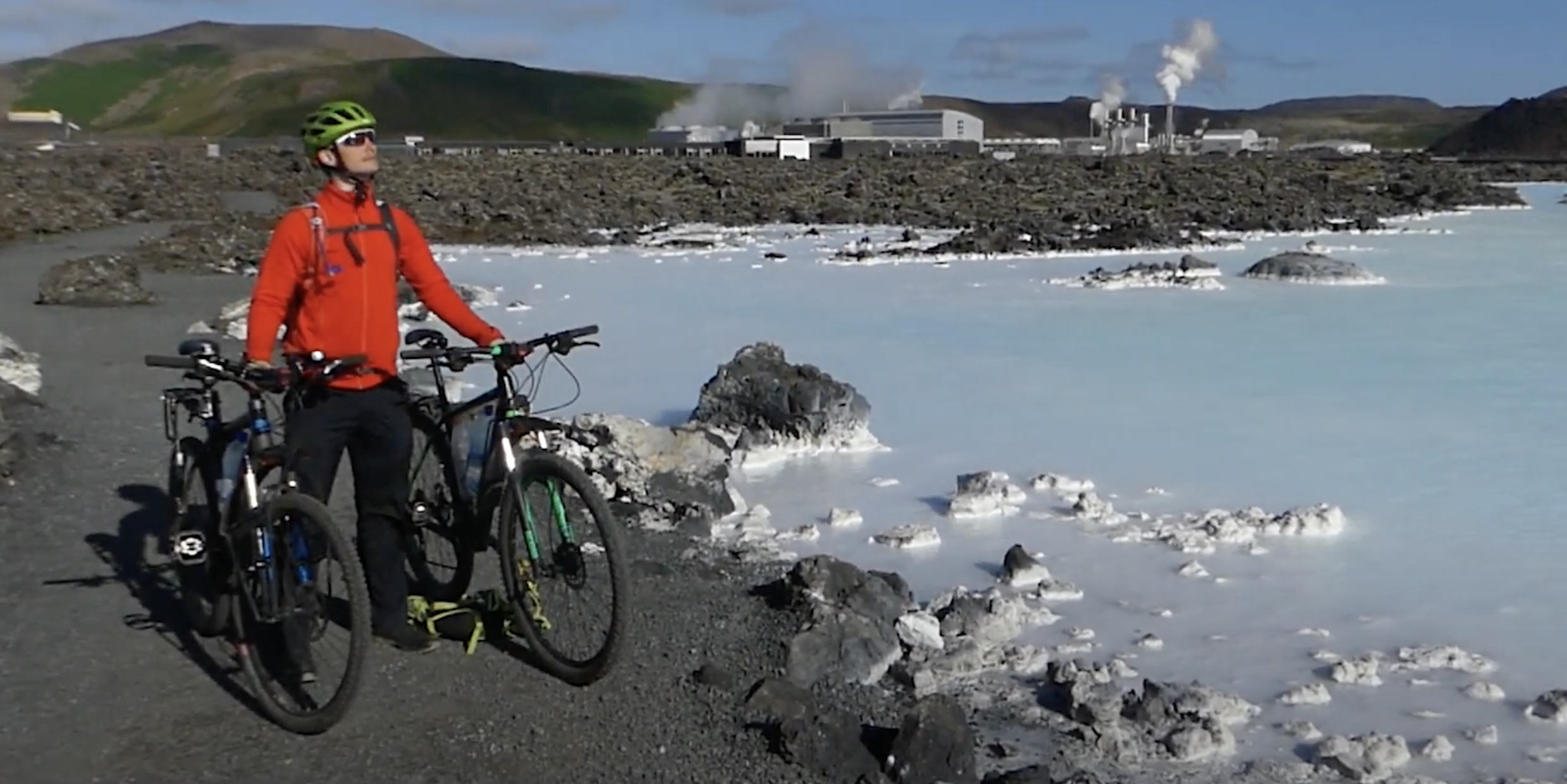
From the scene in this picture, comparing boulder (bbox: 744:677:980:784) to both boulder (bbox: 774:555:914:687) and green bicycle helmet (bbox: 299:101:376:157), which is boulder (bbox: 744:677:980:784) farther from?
green bicycle helmet (bbox: 299:101:376:157)

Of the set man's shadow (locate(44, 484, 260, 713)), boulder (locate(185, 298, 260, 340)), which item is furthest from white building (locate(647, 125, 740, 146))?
man's shadow (locate(44, 484, 260, 713))

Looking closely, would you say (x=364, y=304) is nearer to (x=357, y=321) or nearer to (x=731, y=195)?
(x=357, y=321)

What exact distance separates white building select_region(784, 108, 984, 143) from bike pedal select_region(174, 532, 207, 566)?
3125 inches

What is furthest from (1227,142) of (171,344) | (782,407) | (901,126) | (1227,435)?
(782,407)

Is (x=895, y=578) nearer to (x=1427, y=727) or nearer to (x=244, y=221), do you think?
(x=1427, y=727)

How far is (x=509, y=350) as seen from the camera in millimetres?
4371

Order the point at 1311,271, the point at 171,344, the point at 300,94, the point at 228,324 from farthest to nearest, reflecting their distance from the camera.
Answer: the point at 300,94 < the point at 1311,271 < the point at 228,324 < the point at 171,344

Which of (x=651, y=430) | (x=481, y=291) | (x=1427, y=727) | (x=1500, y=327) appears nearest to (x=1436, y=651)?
(x=1427, y=727)

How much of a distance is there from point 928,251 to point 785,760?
19.0 meters

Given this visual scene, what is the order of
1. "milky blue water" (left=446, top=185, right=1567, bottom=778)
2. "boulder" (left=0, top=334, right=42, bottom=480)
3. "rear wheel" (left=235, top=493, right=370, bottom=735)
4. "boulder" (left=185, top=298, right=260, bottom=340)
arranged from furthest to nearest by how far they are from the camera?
"boulder" (left=185, top=298, right=260, bottom=340), "boulder" (left=0, top=334, right=42, bottom=480), "milky blue water" (left=446, top=185, right=1567, bottom=778), "rear wheel" (left=235, top=493, right=370, bottom=735)

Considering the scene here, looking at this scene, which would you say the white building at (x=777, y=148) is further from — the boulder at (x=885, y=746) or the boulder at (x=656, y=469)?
the boulder at (x=885, y=746)

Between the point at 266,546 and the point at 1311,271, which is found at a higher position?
the point at 266,546

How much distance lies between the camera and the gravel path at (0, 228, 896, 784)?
392 centimetres

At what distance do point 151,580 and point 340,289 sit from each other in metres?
1.80
